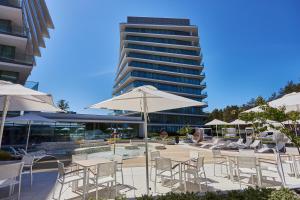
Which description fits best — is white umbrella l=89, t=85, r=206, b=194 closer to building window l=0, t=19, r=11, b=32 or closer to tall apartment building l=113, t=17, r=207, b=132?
building window l=0, t=19, r=11, b=32

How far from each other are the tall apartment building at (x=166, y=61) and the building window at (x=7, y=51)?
2936 centimetres

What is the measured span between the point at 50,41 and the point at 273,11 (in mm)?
31008

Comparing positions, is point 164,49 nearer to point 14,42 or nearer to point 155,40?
point 155,40

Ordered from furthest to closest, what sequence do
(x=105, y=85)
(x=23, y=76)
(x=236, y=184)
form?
(x=105, y=85) < (x=23, y=76) < (x=236, y=184)

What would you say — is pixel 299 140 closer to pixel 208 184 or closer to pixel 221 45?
pixel 208 184

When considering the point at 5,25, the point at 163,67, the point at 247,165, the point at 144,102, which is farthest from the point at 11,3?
the point at 163,67

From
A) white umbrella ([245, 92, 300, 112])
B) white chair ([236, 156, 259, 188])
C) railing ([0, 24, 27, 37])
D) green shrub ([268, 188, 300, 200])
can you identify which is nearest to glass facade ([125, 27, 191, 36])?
railing ([0, 24, 27, 37])

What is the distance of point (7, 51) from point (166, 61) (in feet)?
124

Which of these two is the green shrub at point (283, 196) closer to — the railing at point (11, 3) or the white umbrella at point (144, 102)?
the white umbrella at point (144, 102)

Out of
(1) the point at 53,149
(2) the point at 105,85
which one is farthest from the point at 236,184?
(2) the point at 105,85

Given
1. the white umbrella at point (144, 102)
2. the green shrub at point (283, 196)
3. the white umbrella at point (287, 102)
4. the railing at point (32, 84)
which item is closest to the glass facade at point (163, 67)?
the railing at point (32, 84)

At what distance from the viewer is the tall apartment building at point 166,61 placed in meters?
46.7

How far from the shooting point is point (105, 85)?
7331cm

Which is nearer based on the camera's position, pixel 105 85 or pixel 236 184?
pixel 236 184
